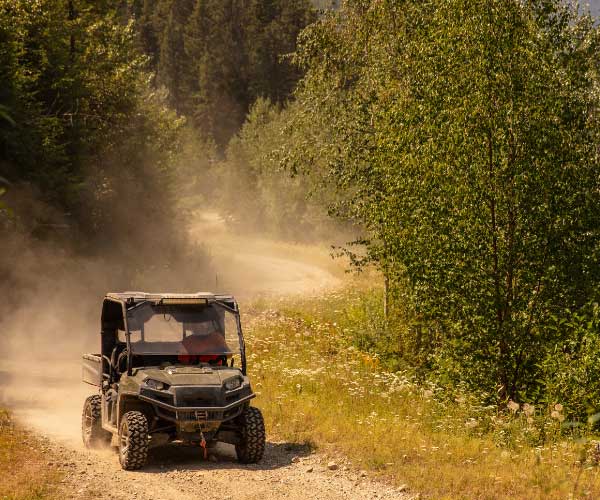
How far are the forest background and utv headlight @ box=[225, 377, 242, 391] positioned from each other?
561cm

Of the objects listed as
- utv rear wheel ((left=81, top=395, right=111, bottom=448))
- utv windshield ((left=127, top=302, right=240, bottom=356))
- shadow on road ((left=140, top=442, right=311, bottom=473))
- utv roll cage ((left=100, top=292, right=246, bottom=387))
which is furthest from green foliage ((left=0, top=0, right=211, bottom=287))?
shadow on road ((left=140, top=442, right=311, bottom=473))

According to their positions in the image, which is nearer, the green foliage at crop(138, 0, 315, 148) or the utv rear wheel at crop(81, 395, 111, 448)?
the utv rear wheel at crop(81, 395, 111, 448)

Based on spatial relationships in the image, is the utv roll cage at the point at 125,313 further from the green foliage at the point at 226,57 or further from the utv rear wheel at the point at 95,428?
the green foliage at the point at 226,57

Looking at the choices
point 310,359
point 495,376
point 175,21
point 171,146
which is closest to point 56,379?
point 310,359

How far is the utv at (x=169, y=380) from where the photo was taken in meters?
11.4

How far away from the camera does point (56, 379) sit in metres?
20.1

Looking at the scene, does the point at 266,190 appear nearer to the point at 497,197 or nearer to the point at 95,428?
the point at 497,197

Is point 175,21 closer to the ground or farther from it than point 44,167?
farther from it

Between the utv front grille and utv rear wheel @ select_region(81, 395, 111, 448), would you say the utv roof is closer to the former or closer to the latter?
utv rear wheel @ select_region(81, 395, 111, 448)

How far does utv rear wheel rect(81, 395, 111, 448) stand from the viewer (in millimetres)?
12773

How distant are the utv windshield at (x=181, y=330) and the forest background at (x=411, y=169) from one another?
5274 mm

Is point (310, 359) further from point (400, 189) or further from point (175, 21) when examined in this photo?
point (175, 21)

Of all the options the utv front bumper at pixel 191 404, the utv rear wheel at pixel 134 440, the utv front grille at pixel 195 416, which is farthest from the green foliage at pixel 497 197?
the utv rear wheel at pixel 134 440

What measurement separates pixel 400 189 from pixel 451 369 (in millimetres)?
3901
